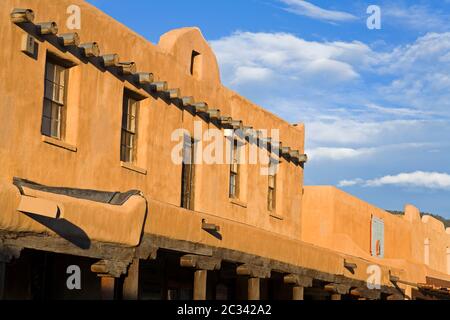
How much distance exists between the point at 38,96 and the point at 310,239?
18.2 meters

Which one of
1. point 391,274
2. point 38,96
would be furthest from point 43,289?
point 391,274

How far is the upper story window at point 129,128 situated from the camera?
19234 millimetres

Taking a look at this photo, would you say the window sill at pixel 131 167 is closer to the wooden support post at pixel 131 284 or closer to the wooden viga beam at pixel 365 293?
the wooden support post at pixel 131 284

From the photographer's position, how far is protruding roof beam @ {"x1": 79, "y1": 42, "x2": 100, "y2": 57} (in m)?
17.1

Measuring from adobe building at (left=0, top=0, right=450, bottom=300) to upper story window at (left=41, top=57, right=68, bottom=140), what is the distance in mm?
29

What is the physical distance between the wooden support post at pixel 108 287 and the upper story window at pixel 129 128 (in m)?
5.53

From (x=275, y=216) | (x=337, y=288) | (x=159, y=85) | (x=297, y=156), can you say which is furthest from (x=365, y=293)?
(x=159, y=85)

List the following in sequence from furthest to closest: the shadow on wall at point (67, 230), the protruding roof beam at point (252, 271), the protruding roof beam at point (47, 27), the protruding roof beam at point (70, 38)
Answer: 1. the protruding roof beam at point (252, 271)
2. the protruding roof beam at point (70, 38)
3. the protruding roof beam at point (47, 27)
4. the shadow on wall at point (67, 230)

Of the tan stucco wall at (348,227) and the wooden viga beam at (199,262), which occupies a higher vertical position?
the tan stucco wall at (348,227)

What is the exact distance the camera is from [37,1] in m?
16.2

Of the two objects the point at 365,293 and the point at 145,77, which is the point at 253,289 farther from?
the point at 365,293

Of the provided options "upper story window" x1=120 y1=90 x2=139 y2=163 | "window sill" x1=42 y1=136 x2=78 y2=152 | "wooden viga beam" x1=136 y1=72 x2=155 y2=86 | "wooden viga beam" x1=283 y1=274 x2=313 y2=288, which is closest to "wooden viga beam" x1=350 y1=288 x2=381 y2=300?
"wooden viga beam" x1=283 y1=274 x2=313 y2=288

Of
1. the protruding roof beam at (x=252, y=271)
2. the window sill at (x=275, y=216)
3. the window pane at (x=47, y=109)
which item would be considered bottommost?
the protruding roof beam at (x=252, y=271)

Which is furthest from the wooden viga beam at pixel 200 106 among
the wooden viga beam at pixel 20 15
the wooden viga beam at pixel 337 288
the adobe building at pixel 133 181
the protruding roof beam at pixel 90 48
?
the wooden viga beam at pixel 20 15
